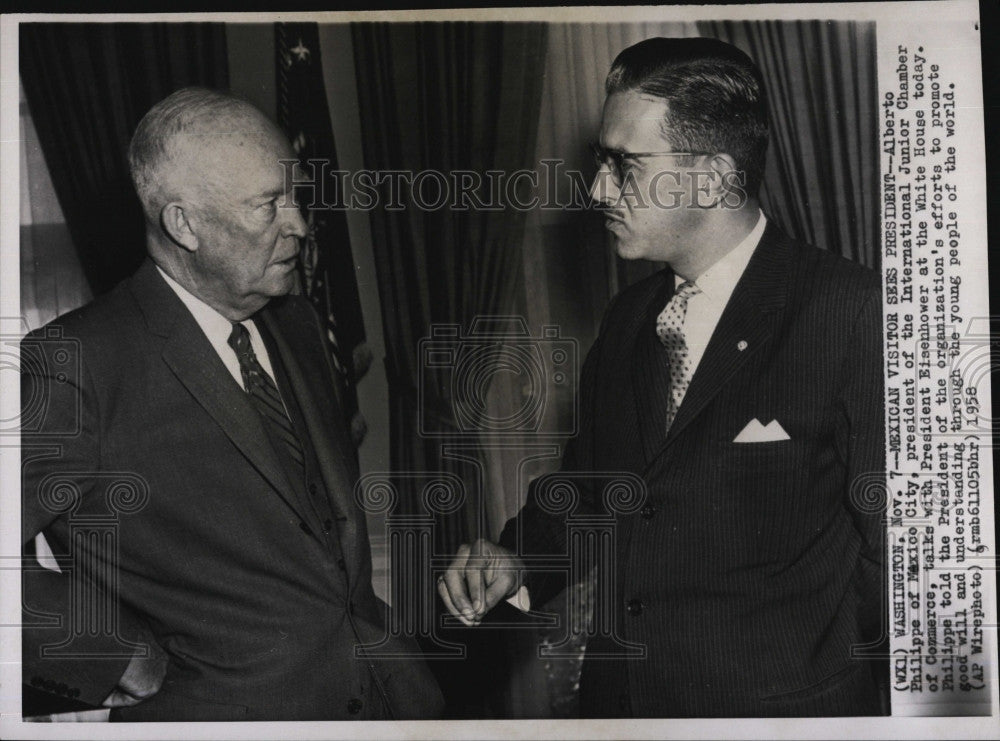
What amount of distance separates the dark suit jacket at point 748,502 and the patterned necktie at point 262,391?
587mm

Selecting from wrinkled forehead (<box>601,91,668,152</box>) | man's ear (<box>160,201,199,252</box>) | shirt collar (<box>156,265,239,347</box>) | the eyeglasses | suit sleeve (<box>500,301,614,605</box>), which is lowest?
suit sleeve (<box>500,301,614,605</box>)

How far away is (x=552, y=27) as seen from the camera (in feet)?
9.67

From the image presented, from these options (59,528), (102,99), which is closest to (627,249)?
(102,99)

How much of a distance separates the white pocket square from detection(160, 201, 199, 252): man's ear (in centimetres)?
141

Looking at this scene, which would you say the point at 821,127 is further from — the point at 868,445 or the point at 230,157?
the point at 230,157

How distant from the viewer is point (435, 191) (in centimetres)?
293

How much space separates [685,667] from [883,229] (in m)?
1.21

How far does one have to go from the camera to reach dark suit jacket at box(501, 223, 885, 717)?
2.79m

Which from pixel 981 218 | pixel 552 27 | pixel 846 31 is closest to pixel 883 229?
pixel 981 218

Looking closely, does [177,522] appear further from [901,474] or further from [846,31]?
[846,31]

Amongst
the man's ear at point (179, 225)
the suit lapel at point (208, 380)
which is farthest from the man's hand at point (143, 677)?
the man's ear at point (179, 225)

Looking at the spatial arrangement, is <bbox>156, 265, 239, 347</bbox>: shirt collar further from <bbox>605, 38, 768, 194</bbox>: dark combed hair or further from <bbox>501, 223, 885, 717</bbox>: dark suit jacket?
<bbox>605, 38, 768, 194</bbox>: dark combed hair

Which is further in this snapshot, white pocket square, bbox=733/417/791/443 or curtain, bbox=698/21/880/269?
curtain, bbox=698/21/880/269

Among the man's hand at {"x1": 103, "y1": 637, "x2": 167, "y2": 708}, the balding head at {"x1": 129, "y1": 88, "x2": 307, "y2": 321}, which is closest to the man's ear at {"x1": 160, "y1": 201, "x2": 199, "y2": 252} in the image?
the balding head at {"x1": 129, "y1": 88, "x2": 307, "y2": 321}
